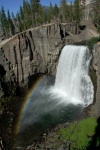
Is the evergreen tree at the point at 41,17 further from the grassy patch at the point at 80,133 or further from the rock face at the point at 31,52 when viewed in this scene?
the grassy patch at the point at 80,133

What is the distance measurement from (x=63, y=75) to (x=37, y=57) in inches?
288

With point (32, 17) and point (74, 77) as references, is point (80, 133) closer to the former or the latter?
point (74, 77)

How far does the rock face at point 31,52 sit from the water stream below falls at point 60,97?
268 centimetres

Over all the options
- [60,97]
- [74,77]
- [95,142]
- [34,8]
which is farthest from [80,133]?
[34,8]

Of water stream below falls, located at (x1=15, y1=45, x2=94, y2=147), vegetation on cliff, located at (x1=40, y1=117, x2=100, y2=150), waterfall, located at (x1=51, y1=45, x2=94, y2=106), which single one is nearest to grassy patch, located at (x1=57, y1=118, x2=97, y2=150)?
vegetation on cliff, located at (x1=40, y1=117, x2=100, y2=150)

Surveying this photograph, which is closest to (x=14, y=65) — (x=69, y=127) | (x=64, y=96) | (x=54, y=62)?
(x=54, y=62)

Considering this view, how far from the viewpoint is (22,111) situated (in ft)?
117

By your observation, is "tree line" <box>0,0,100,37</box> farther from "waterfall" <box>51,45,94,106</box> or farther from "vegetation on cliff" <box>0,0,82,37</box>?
"waterfall" <box>51,45,94,106</box>

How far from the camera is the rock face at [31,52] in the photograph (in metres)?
42.2

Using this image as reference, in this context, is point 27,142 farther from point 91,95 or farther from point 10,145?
point 91,95

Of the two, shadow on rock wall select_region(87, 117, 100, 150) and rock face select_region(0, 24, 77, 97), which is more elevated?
rock face select_region(0, 24, 77, 97)

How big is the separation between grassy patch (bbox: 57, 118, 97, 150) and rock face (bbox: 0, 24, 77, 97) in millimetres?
19088

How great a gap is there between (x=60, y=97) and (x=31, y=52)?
1241 centimetres

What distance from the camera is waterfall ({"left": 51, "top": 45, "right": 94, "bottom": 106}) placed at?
3630cm
